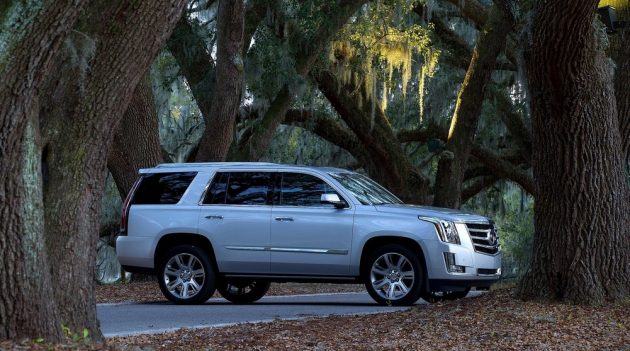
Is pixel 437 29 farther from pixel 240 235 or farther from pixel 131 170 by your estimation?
pixel 240 235

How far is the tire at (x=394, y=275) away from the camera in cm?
1481

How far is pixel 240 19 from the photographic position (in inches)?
747

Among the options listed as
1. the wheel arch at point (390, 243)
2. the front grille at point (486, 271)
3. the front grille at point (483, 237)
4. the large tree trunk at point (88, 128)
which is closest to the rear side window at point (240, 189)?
the wheel arch at point (390, 243)

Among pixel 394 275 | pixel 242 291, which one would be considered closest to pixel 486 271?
pixel 394 275

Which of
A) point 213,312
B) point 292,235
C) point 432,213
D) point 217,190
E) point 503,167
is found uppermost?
point 503,167

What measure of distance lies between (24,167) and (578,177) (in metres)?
6.61

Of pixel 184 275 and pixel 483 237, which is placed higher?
pixel 483 237

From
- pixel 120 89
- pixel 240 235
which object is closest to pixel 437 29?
pixel 240 235

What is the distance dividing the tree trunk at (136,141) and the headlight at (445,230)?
6.68m

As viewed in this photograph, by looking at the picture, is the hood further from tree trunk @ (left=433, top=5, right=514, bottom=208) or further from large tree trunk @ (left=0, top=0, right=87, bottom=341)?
tree trunk @ (left=433, top=5, right=514, bottom=208)

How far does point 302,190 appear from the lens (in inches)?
617

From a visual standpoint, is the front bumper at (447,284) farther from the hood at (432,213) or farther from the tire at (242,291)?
the tire at (242,291)

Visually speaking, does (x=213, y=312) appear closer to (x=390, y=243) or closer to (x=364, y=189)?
(x=390, y=243)

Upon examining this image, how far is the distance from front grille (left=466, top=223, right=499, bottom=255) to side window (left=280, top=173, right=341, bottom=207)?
75.8 inches
